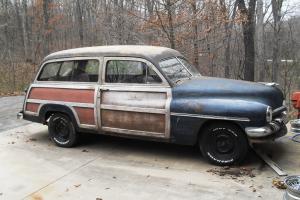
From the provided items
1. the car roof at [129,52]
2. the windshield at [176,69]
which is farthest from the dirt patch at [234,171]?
the car roof at [129,52]

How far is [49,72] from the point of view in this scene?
295 inches

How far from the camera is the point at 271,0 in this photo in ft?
54.8

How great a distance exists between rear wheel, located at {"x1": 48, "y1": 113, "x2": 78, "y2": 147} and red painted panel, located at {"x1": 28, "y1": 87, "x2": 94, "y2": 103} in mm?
366

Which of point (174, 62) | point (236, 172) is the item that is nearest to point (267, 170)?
point (236, 172)

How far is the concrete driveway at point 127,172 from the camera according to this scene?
4.92 meters

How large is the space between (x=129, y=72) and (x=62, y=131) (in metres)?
1.86

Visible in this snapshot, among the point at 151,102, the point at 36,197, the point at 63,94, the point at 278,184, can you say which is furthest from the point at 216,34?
the point at 36,197

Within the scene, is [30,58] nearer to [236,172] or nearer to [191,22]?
[191,22]

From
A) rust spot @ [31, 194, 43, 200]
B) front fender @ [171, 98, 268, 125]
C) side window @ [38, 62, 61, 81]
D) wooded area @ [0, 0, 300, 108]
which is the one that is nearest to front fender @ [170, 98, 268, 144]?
front fender @ [171, 98, 268, 125]

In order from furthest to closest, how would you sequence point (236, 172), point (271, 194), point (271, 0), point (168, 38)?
1. point (271, 0)
2. point (168, 38)
3. point (236, 172)
4. point (271, 194)

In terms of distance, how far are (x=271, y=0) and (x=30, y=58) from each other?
1625 cm

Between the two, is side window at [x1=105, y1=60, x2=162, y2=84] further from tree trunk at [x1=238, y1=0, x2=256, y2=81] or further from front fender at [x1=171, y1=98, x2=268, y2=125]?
tree trunk at [x1=238, y1=0, x2=256, y2=81]

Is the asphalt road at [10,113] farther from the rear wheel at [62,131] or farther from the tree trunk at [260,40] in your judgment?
the tree trunk at [260,40]

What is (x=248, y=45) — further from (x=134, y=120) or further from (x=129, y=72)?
(x=134, y=120)
